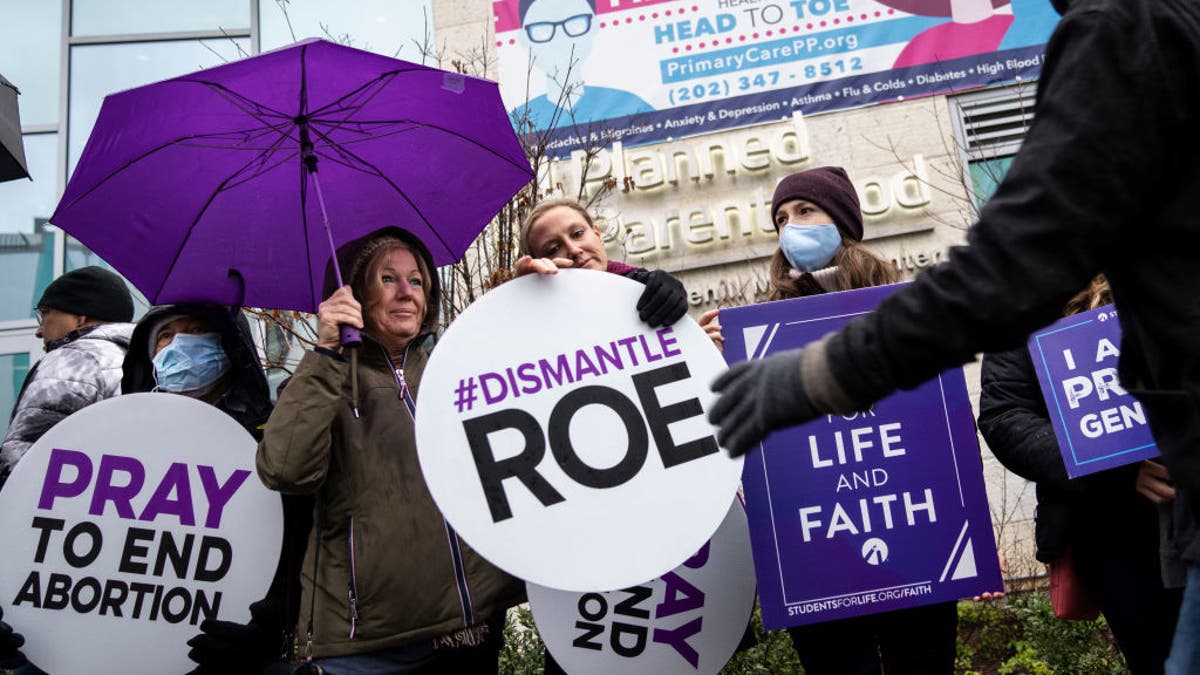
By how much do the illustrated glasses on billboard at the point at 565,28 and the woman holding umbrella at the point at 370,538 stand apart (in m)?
5.90

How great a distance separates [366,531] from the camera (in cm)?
245

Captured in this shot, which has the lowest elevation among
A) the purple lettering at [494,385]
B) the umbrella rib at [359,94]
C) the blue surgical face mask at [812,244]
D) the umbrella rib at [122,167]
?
the purple lettering at [494,385]

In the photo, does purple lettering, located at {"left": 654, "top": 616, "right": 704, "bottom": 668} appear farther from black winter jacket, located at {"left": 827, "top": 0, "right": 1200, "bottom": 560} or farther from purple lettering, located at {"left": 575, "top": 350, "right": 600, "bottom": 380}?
black winter jacket, located at {"left": 827, "top": 0, "right": 1200, "bottom": 560}

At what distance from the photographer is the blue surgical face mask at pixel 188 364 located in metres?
3.00

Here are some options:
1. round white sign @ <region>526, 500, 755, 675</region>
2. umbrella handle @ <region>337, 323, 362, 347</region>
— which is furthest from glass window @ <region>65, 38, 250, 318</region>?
round white sign @ <region>526, 500, 755, 675</region>

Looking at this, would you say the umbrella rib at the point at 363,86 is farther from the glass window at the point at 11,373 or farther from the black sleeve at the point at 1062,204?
the glass window at the point at 11,373

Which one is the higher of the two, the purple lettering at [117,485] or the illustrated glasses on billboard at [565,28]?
the illustrated glasses on billboard at [565,28]

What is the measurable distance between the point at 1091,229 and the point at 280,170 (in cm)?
247

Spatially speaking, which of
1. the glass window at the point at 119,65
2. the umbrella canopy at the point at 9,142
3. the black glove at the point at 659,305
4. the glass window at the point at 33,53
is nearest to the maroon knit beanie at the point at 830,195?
the black glove at the point at 659,305

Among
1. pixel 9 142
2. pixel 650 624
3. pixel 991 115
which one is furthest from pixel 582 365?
pixel 991 115

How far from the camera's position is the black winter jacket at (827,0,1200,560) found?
4.07 ft

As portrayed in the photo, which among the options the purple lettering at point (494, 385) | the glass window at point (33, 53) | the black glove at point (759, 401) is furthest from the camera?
the glass window at point (33, 53)

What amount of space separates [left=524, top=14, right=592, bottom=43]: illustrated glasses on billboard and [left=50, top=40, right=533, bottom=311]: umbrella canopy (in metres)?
5.13

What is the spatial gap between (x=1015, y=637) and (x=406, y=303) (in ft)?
14.2
